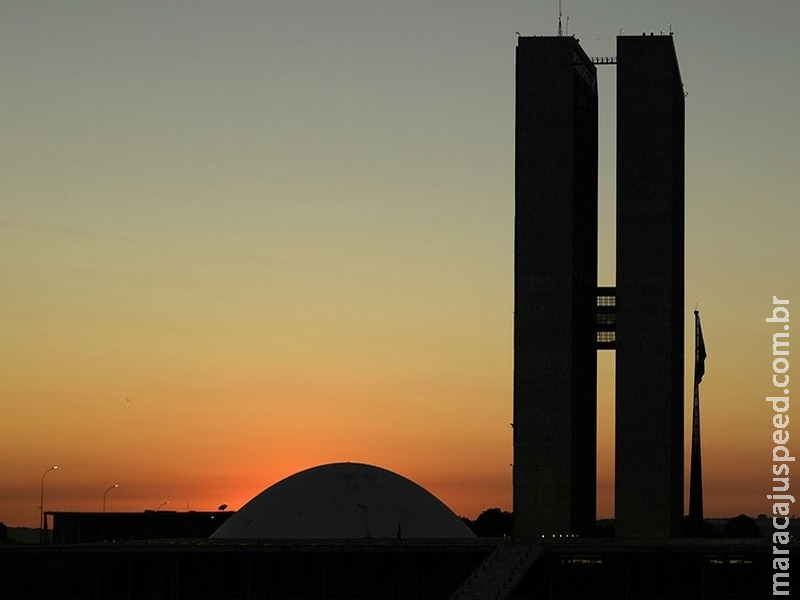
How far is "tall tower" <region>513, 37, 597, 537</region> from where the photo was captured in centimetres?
16975

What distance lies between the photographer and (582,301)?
177000 mm

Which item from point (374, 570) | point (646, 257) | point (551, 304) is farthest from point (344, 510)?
point (646, 257)

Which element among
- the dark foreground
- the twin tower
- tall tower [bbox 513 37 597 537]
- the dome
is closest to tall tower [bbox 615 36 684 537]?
the twin tower

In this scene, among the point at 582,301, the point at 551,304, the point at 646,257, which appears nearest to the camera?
the point at 551,304

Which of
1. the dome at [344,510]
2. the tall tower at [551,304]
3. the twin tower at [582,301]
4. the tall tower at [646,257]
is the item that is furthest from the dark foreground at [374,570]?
the tall tower at [646,257]

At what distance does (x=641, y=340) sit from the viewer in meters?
172

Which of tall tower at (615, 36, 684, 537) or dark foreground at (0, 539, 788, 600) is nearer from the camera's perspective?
dark foreground at (0, 539, 788, 600)

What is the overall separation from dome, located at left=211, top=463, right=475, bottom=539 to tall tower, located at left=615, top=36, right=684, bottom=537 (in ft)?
81.0

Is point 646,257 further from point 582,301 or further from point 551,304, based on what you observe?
point 551,304

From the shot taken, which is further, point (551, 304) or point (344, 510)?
point (551, 304)

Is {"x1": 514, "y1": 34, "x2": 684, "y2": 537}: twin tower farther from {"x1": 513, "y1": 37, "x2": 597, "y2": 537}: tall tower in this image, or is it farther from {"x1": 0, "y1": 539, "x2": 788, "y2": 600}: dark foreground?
{"x1": 0, "y1": 539, "x2": 788, "y2": 600}: dark foreground

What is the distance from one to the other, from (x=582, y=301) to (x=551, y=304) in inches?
216

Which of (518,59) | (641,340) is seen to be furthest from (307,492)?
(518,59)

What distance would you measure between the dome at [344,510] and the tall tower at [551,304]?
14691 mm
